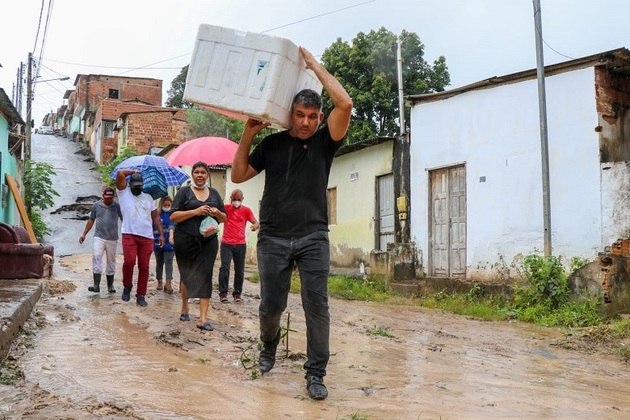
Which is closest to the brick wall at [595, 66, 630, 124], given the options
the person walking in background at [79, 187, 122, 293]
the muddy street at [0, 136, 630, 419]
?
the muddy street at [0, 136, 630, 419]

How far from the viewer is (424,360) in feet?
16.9

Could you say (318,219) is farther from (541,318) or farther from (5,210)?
(5,210)

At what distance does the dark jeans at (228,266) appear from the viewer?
842 cm

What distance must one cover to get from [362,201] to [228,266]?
7.12m

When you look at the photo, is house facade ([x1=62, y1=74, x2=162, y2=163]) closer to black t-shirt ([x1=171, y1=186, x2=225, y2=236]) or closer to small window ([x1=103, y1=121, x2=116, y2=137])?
small window ([x1=103, y1=121, x2=116, y2=137])

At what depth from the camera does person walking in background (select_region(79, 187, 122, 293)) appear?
8.37m

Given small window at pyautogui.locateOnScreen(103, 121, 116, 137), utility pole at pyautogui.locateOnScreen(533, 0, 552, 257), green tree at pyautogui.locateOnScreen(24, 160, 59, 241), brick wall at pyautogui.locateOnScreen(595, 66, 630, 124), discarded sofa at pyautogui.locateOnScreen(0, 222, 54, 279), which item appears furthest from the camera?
small window at pyautogui.locateOnScreen(103, 121, 116, 137)

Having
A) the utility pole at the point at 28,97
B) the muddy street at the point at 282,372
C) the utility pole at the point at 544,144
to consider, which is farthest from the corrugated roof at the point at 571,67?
the utility pole at the point at 28,97

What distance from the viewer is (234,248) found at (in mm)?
8602

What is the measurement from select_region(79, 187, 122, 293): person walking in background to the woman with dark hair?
98.9 inches

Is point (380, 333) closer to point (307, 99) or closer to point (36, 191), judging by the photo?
point (307, 99)

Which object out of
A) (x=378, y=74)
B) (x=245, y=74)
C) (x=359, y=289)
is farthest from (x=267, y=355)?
(x=378, y=74)

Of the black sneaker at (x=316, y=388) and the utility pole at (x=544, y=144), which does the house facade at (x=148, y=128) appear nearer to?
the utility pole at (x=544, y=144)

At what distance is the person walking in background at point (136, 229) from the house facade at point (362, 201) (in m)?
7.04
